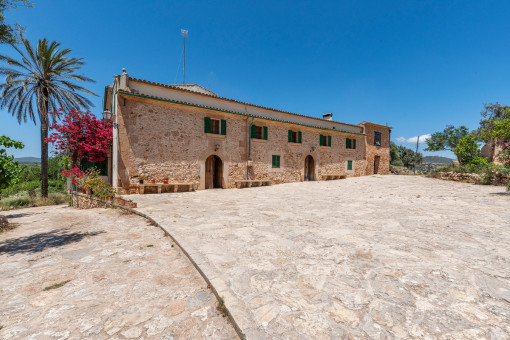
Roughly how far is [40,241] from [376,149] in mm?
24180

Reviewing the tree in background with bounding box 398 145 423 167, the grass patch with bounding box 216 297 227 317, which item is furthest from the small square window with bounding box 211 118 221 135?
the tree in background with bounding box 398 145 423 167

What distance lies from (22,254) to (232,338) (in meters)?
4.30

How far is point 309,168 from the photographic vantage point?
17.8 m

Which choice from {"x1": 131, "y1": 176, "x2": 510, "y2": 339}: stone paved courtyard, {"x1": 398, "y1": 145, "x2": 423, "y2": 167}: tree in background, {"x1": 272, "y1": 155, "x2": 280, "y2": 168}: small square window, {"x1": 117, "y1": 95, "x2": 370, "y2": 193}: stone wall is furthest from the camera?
{"x1": 398, "y1": 145, "x2": 423, "y2": 167}: tree in background

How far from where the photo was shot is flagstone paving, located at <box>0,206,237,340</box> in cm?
197

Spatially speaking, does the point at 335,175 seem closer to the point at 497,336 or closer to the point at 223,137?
the point at 223,137

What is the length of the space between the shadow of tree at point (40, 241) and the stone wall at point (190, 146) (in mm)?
5536

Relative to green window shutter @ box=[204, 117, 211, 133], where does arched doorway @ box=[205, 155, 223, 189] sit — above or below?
below

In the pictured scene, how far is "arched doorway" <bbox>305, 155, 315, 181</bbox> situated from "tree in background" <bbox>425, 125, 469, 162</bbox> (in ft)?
63.7

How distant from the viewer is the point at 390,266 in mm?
2916

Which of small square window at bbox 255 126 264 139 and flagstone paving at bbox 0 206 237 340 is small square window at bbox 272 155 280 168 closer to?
small square window at bbox 255 126 264 139

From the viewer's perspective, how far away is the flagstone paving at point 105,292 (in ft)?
6.46

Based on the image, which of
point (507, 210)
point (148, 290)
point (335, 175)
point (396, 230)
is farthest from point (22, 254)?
point (335, 175)

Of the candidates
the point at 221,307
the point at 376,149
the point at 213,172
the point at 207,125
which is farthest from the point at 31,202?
the point at 376,149
